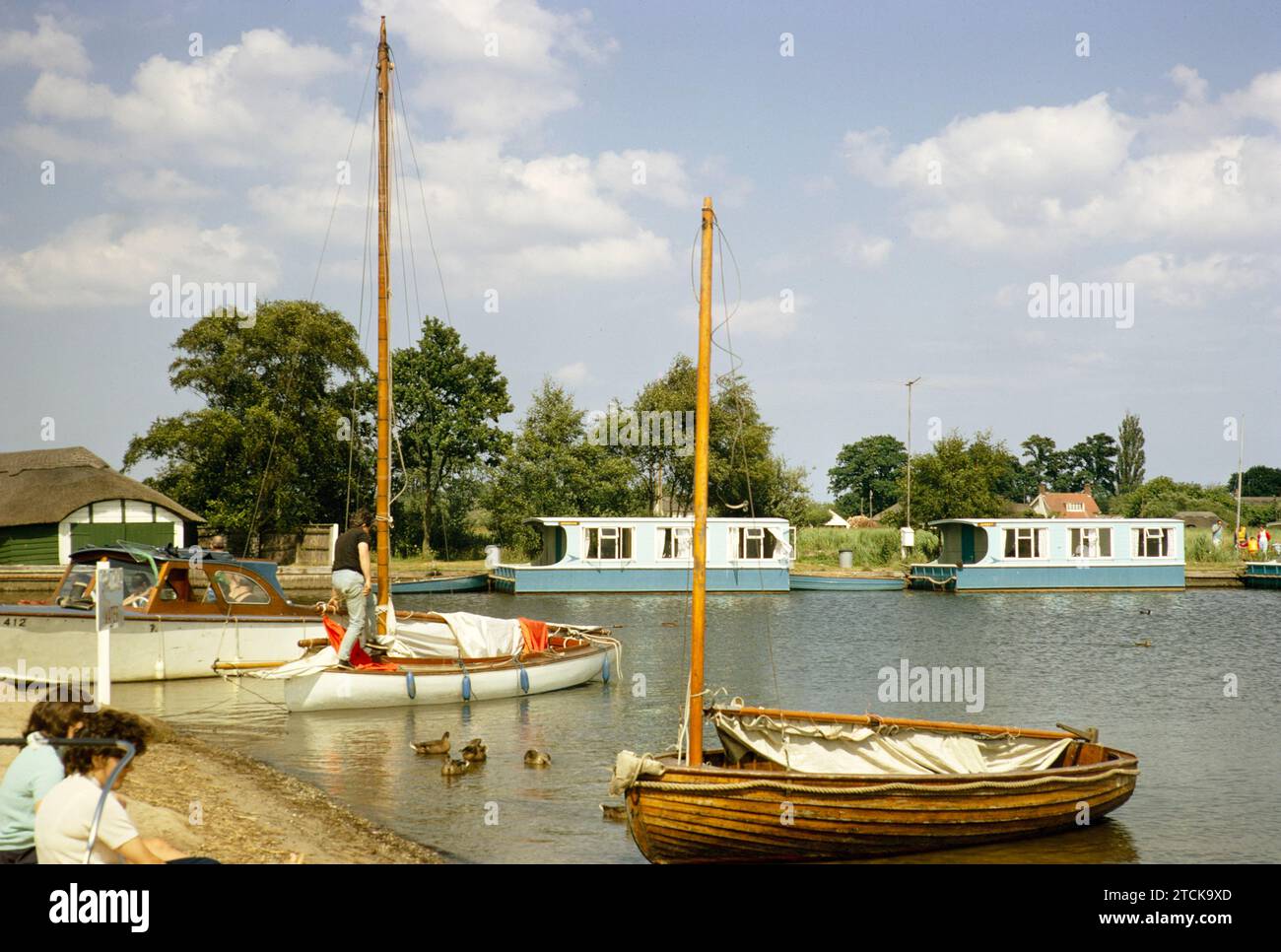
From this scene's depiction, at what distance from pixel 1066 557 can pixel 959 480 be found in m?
12.3

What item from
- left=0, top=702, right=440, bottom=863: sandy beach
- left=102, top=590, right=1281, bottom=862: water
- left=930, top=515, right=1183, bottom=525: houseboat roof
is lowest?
left=102, top=590, right=1281, bottom=862: water

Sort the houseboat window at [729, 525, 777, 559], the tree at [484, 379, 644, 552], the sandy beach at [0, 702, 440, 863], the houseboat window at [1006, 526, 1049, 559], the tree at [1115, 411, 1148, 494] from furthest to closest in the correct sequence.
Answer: the tree at [1115, 411, 1148, 494] < the tree at [484, 379, 644, 552] < the houseboat window at [1006, 526, 1049, 559] < the houseboat window at [729, 525, 777, 559] < the sandy beach at [0, 702, 440, 863]

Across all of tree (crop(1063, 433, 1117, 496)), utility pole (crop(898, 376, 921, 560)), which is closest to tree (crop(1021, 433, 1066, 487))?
tree (crop(1063, 433, 1117, 496))

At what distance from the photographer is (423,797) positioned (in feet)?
43.0

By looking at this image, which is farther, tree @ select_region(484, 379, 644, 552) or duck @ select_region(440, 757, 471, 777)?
tree @ select_region(484, 379, 644, 552)

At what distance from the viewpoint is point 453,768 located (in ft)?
46.5

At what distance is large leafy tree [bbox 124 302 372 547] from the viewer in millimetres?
49219

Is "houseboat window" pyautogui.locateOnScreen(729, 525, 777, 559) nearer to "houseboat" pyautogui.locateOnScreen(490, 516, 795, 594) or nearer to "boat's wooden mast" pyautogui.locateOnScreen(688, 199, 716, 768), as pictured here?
"houseboat" pyautogui.locateOnScreen(490, 516, 795, 594)

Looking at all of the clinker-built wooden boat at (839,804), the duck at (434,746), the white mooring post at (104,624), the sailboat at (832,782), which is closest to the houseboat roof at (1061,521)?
the sailboat at (832,782)

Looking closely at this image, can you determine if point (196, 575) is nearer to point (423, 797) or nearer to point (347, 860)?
point (423, 797)

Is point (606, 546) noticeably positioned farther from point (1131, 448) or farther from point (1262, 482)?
point (1262, 482)

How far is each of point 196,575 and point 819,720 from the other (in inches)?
1278

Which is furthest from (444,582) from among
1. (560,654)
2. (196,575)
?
(560,654)

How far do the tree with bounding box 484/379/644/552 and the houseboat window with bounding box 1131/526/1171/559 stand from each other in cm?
2508
